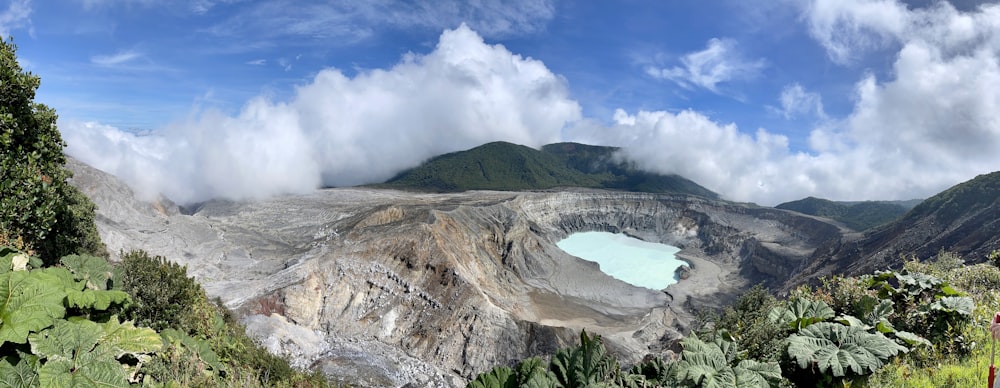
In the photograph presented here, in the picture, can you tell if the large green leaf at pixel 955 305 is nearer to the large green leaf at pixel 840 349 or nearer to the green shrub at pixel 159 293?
the large green leaf at pixel 840 349

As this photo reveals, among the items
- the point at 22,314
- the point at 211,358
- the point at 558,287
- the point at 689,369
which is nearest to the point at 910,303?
the point at 689,369

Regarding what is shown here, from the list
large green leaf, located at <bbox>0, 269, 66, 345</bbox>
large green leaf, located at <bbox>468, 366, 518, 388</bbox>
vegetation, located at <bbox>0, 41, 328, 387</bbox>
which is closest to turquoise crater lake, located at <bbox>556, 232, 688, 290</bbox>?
vegetation, located at <bbox>0, 41, 328, 387</bbox>

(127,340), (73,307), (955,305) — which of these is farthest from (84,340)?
(955,305)

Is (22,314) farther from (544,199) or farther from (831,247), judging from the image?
(544,199)

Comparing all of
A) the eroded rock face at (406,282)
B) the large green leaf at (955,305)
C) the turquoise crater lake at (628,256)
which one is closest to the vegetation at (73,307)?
the large green leaf at (955,305)

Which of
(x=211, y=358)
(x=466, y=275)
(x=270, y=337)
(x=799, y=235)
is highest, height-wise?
(x=799, y=235)

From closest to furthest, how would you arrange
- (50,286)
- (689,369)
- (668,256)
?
(689,369) → (50,286) → (668,256)
